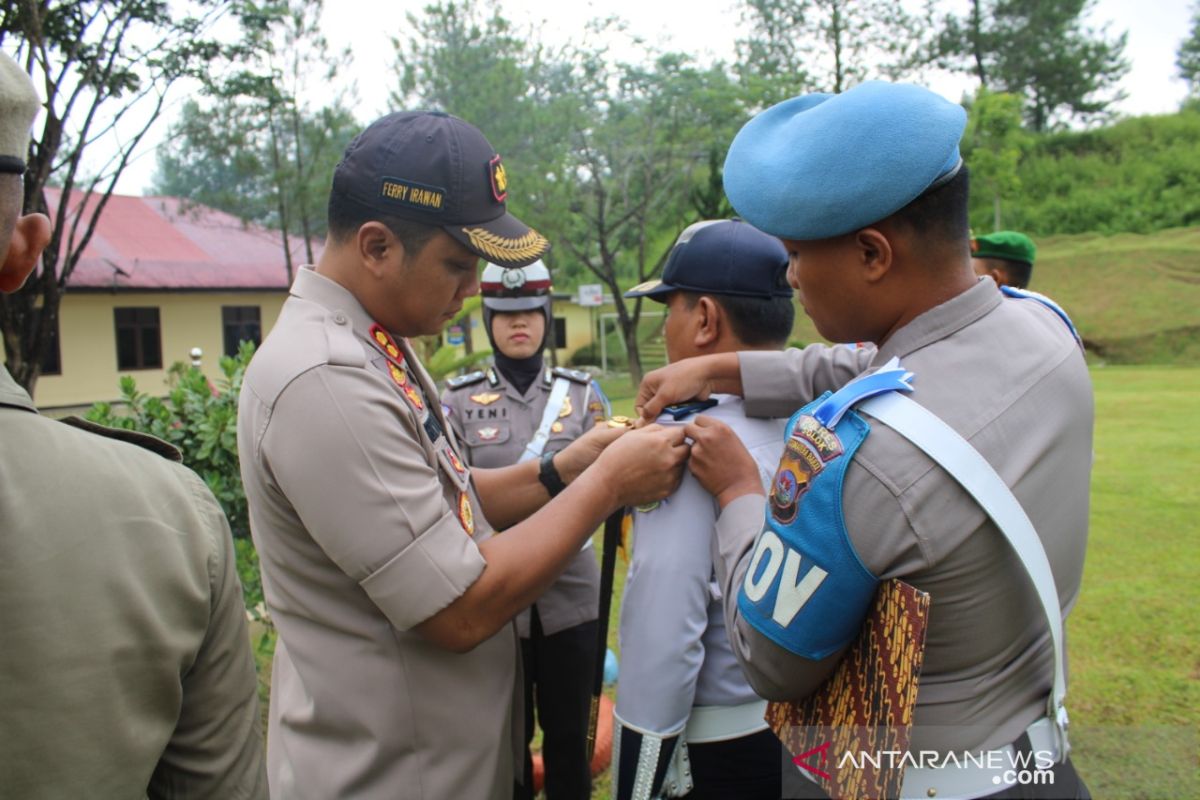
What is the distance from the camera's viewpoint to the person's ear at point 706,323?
2172mm

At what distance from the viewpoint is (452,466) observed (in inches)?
73.2

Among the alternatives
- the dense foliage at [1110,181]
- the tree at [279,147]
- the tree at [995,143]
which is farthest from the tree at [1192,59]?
the tree at [279,147]

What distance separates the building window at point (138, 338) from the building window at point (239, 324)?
63.2 inches

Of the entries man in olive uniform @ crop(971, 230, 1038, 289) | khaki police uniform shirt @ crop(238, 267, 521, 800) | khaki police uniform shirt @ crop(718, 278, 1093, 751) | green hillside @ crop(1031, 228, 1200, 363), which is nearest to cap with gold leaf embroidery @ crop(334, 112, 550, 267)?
khaki police uniform shirt @ crop(238, 267, 521, 800)

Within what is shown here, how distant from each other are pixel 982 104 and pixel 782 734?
26.9 m

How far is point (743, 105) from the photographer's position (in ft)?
71.1

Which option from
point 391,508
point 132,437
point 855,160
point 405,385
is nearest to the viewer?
point 132,437

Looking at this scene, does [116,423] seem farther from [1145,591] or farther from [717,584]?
[1145,591]

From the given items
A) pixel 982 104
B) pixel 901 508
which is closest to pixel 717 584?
pixel 901 508

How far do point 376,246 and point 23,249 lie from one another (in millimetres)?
788

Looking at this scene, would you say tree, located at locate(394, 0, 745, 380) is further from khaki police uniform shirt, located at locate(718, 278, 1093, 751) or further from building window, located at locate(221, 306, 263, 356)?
khaki police uniform shirt, located at locate(718, 278, 1093, 751)

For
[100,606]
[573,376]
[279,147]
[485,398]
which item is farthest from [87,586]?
[279,147]

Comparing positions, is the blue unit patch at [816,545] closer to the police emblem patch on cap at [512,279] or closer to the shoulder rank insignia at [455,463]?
the shoulder rank insignia at [455,463]

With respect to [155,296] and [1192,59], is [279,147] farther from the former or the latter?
[1192,59]
